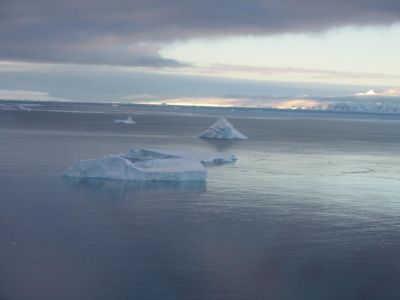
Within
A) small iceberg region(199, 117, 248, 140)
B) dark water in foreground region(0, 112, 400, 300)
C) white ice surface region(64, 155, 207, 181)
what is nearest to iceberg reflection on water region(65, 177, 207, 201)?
dark water in foreground region(0, 112, 400, 300)

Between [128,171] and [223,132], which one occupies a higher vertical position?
[128,171]

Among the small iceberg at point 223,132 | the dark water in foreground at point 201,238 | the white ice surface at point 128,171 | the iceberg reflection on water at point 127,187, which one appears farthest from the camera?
the small iceberg at point 223,132

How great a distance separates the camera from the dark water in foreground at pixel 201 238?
488 inches

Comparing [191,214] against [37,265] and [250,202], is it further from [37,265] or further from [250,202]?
[37,265]

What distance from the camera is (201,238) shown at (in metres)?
16.0

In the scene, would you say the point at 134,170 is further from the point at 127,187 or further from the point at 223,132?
the point at 223,132

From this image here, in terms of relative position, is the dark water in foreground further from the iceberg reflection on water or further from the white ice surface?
the white ice surface

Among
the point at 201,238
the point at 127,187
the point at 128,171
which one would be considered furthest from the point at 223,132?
the point at 201,238

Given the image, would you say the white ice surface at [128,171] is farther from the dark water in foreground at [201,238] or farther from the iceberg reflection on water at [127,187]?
the dark water in foreground at [201,238]

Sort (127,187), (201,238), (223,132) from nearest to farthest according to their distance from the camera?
(201,238)
(127,187)
(223,132)

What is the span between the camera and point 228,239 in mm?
15992

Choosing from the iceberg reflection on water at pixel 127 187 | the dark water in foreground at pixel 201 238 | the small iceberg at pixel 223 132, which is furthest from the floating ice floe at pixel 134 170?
the small iceberg at pixel 223 132

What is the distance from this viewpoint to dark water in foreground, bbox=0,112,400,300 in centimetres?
1238

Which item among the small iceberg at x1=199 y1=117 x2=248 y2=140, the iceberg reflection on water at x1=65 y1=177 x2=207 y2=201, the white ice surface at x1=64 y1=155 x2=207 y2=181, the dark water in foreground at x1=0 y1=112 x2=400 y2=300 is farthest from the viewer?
the small iceberg at x1=199 y1=117 x2=248 y2=140
